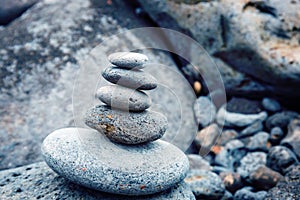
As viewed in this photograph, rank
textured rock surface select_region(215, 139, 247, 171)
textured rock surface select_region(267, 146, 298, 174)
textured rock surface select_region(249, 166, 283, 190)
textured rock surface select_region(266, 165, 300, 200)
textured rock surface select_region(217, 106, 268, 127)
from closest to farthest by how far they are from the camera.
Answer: textured rock surface select_region(266, 165, 300, 200)
textured rock surface select_region(249, 166, 283, 190)
textured rock surface select_region(267, 146, 298, 174)
textured rock surface select_region(215, 139, 247, 171)
textured rock surface select_region(217, 106, 268, 127)

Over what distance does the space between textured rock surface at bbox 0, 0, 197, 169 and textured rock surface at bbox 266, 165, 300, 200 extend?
1442 mm

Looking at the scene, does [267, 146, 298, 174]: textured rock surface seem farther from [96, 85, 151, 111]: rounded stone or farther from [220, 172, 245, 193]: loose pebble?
[96, 85, 151, 111]: rounded stone

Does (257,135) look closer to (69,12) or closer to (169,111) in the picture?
(169,111)

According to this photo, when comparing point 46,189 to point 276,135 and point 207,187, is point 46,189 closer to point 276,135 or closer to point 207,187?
point 207,187

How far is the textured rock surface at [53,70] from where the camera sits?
427 centimetres

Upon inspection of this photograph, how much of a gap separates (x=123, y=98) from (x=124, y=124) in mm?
195

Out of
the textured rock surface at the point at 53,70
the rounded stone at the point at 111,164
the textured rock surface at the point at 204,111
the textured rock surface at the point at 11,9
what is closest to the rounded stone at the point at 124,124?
the rounded stone at the point at 111,164

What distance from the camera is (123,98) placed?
2625 mm

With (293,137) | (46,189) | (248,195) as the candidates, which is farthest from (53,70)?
(293,137)

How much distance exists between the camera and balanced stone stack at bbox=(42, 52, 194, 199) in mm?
2479

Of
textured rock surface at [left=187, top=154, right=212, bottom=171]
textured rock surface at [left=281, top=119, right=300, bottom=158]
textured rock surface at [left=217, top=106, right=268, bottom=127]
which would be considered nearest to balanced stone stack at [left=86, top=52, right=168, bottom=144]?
textured rock surface at [left=187, top=154, right=212, bottom=171]

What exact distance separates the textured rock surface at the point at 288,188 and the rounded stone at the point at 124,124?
1.36 m

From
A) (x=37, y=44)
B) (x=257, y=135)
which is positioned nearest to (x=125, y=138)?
(x=257, y=135)

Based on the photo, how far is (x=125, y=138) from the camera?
2.63 m
